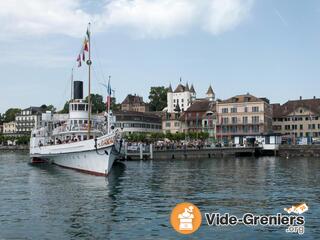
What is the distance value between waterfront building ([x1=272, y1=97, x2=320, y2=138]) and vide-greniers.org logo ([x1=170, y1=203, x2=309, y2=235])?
109736mm

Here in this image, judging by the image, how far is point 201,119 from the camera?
483ft

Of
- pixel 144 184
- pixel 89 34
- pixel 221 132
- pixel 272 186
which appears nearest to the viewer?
pixel 272 186

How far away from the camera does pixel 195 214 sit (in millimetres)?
22812

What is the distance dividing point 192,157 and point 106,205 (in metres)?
67.0

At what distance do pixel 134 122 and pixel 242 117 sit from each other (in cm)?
4396

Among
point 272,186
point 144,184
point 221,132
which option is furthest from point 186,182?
point 221,132

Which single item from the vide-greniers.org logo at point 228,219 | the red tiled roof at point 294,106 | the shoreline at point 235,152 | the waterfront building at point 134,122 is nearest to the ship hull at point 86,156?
the vide-greniers.org logo at point 228,219

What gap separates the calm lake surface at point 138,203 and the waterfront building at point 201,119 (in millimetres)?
94227

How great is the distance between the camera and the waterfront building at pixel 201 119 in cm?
14325

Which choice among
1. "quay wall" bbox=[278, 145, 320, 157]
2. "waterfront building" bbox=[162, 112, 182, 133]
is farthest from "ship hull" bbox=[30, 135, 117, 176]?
"waterfront building" bbox=[162, 112, 182, 133]

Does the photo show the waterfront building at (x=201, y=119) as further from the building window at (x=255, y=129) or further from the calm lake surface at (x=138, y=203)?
the calm lake surface at (x=138, y=203)

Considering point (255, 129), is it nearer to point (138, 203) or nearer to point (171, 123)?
point (171, 123)

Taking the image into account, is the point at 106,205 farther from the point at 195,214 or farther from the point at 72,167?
the point at 72,167

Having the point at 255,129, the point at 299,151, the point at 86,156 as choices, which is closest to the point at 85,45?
the point at 86,156
